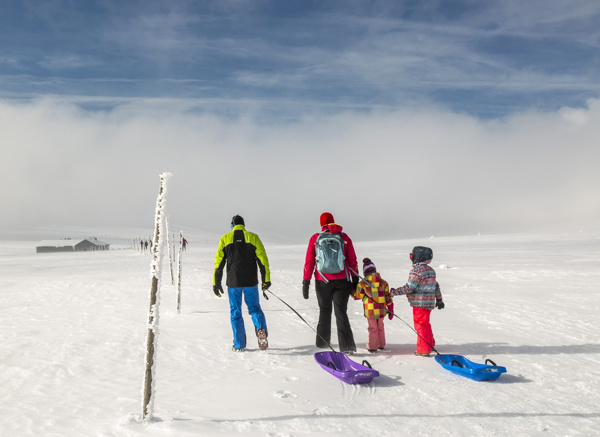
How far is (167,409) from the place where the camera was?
15.0 feet

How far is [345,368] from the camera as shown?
19.8ft

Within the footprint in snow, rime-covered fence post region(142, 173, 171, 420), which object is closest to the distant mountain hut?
the footprint in snow

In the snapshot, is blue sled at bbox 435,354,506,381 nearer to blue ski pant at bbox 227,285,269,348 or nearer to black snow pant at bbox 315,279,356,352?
black snow pant at bbox 315,279,356,352

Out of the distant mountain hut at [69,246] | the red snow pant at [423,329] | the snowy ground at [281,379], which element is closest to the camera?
the snowy ground at [281,379]

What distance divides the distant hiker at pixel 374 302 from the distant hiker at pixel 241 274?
56.1 inches

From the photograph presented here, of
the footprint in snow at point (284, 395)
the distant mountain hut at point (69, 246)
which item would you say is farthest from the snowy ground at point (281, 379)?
the distant mountain hut at point (69, 246)

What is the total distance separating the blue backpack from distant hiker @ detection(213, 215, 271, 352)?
32.1 inches

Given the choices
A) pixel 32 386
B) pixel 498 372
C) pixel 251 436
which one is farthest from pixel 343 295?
pixel 32 386

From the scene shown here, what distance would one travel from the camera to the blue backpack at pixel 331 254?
6.90 metres

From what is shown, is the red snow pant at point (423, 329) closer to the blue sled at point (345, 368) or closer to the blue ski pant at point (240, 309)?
the blue sled at point (345, 368)

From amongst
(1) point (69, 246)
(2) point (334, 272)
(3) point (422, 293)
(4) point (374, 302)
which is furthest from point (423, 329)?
(1) point (69, 246)

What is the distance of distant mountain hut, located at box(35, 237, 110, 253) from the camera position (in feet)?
Answer: 246

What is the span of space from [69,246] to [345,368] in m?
80.9

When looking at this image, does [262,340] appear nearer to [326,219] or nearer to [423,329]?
[326,219]
